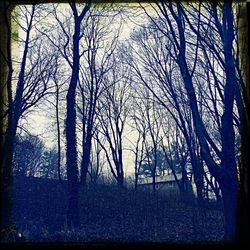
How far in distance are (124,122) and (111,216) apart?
21.4 inches

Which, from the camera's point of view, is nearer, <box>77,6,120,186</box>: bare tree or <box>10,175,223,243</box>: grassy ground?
<box>10,175,223,243</box>: grassy ground

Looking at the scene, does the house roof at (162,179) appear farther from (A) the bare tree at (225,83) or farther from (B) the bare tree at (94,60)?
(B) the bare tree at (94,60)

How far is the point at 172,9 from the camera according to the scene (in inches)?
112

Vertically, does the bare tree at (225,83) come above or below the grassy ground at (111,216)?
above

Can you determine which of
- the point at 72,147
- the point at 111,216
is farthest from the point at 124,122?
the point at 111,216

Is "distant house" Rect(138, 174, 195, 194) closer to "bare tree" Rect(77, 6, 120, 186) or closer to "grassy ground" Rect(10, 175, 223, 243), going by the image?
"grassy ground" Rect(10, 175, 223, 243)

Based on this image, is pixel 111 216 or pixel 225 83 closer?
pixel 111 216

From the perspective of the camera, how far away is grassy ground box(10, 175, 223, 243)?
2650mm

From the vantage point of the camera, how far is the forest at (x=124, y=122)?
8.77ft

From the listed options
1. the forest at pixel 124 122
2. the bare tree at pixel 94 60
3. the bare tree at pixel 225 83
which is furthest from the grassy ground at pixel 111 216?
the bare tree at pixel 94 60

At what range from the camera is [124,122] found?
108 inches

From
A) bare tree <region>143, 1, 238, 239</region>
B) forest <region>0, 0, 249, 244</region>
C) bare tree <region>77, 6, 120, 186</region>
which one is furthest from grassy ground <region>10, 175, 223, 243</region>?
bare tree <region>77, 6, 120, 186</region>

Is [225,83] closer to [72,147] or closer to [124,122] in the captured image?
[124,122]

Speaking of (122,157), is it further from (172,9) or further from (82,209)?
(172,9)
